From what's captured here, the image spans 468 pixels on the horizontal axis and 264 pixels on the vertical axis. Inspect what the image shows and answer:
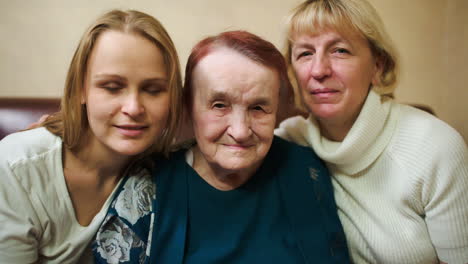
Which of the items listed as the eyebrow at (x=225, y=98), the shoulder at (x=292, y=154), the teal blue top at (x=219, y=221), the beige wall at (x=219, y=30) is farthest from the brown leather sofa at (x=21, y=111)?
the shoulder at (x=292, y=154)

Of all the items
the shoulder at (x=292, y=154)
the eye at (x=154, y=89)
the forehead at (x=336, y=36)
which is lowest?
the shoulder at (x=292, y=154)

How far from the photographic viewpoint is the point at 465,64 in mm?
1959

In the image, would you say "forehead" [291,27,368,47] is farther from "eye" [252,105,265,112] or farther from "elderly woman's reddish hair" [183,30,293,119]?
"eye" [252,105,265,112]

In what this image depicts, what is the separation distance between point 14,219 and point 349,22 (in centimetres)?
119

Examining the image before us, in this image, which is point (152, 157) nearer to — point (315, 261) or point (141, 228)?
point (141, 228)

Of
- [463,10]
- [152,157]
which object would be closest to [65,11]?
[152,157]

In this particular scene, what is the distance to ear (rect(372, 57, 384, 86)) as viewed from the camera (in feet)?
3.74

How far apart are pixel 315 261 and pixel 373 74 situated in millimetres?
710

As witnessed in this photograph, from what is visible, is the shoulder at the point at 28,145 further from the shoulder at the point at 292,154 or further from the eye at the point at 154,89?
the shoulder at the point at 292,154

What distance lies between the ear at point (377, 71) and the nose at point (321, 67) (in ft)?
0.74

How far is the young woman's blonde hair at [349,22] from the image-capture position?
3.37 feet

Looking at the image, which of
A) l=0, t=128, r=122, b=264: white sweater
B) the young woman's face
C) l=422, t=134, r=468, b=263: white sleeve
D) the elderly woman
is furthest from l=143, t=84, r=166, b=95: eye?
l=422, t=134, r=468, b=263: white sleeve

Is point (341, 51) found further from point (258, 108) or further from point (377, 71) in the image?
point (258, 108)

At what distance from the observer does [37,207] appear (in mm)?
861
